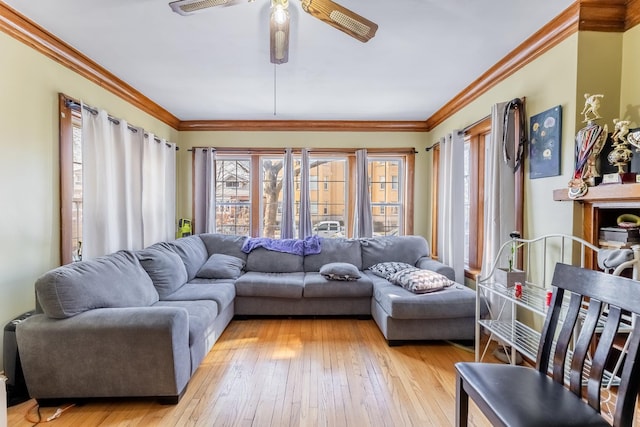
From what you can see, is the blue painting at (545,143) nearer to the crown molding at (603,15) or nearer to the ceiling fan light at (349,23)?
the crown molding at (603,15)

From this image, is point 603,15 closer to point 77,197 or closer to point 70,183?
point 70,183

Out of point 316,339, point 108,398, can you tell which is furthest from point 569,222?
point 108,398

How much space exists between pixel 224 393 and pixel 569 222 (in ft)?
8.57

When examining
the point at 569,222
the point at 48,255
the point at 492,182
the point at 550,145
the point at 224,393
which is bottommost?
the point at 224,393

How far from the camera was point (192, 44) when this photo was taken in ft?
8.14

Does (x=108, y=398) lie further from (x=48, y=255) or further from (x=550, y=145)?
(x=550, y=145)

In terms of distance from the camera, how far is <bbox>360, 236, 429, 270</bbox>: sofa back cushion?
4.23m

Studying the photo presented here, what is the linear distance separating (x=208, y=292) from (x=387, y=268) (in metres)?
2.04

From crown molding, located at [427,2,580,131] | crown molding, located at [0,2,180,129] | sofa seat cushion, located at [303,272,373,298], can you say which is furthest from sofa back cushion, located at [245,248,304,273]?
crown molding, located at [427,2,580,131]

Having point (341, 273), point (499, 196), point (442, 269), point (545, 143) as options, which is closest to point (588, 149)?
point (545, 143)

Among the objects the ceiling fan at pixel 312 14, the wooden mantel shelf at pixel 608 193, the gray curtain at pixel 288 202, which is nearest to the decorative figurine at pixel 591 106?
the wooden mantel shelf at pixel 608 193

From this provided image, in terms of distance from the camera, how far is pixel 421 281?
124 inches

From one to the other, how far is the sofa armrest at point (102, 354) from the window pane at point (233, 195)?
283cm

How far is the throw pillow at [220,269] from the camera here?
372 cm
